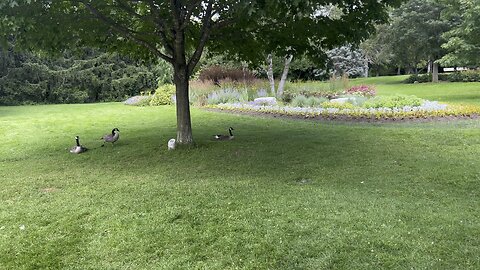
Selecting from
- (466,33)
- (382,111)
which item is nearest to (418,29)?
(466,33)

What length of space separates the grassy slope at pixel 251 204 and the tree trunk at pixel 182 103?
47 cm

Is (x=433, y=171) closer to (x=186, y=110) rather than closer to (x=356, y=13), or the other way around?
(x=356, y=13)

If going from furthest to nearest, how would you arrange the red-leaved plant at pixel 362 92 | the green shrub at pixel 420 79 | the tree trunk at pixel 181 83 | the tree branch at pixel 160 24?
the green shrub at pixel 420 79, the red-leaved plant at pixel 362 92, the tree trunk at pixel 181 83, the tree branch at pixel 160 24

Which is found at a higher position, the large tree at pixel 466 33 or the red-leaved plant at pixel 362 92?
the large tree at pixel 466 33

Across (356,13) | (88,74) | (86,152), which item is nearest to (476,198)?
(356,13)

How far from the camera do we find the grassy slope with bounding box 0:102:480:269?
3441 mm

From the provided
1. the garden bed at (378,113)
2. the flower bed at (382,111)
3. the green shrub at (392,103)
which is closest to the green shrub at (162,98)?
the flower bed at (382,111)

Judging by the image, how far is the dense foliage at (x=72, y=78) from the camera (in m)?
24.8

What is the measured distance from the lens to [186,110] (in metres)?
7.66

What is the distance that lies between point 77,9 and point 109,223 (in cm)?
462

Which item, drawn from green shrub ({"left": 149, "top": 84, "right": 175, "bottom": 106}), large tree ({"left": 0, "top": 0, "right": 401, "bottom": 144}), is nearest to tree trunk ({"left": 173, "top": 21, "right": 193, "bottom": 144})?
large tree ({"left": 0, "top": 0, "right": 401, "bottom": 144})

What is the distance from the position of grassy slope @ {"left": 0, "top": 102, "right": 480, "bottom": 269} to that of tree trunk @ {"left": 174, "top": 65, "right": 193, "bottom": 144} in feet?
1.53

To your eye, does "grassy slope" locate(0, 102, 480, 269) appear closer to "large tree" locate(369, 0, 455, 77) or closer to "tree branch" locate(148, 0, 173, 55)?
"tree branch" locate(148, 0, 173, 55)

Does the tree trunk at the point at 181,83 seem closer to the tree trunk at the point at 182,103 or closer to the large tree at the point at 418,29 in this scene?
the tree trunk at the point at 182,103
